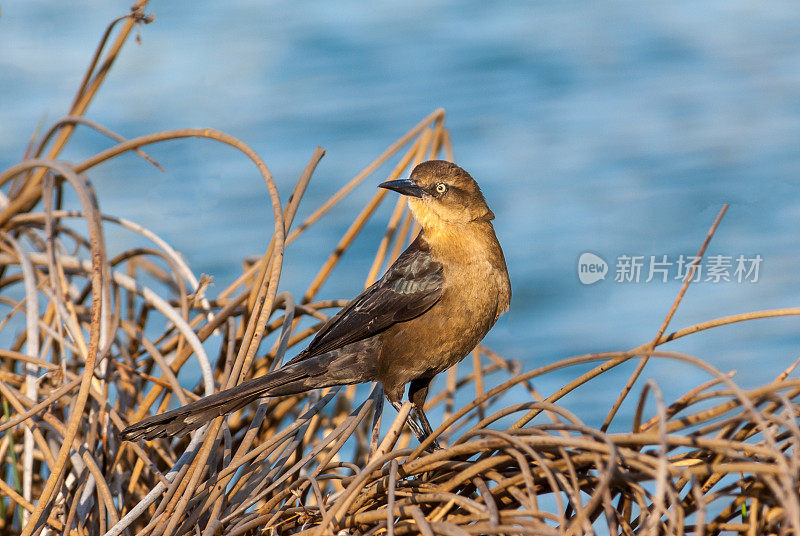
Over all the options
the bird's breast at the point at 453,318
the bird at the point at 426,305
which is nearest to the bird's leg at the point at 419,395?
the bird at the point at 426,305

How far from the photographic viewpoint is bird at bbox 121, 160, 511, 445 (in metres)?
2.88

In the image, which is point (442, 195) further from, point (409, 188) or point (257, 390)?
point (257, 390)

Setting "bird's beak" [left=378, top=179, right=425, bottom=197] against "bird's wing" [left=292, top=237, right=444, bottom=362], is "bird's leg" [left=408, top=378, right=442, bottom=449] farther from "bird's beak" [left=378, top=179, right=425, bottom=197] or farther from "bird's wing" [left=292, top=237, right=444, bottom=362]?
"bird's beak" [left=378, top=179, right=425, bottom=197]

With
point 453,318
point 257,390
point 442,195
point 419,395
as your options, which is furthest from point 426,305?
point 257,390

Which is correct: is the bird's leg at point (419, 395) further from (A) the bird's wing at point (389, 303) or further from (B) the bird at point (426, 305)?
(A) the bird's wing at point (389, 303)

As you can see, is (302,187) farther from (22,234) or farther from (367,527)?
(22,234)

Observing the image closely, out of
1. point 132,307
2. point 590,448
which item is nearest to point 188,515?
point 590,448

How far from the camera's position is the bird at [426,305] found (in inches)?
113

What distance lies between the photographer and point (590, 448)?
1.45m

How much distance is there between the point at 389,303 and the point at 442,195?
1.39ft

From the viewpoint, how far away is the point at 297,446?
7.90 feet

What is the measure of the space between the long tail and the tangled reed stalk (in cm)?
4

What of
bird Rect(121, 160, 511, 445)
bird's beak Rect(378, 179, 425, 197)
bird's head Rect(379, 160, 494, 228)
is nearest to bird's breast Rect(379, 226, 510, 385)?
bird Rect(121, 160, 511, 445)

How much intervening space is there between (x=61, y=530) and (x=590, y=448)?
4.72ft
